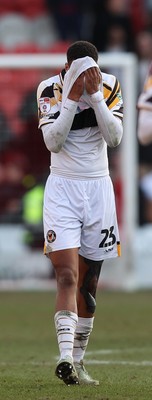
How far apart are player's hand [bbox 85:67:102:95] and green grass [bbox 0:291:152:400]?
1755 millimetres

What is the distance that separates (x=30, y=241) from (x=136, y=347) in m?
5.78

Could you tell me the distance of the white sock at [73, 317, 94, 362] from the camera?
7473 millimetres

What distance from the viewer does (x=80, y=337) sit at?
7504 millimetres

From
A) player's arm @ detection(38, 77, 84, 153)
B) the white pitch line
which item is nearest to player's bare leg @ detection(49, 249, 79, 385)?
player's arm @ detection(38, 77, 84, 153)

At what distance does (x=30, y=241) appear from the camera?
618 inches

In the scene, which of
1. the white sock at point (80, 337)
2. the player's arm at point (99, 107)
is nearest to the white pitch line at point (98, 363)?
the white sock at point (80, 337)

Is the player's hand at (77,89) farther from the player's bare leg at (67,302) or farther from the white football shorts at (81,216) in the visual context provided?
the player's bare leg at (67,302)

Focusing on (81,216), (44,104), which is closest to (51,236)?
(81,216)

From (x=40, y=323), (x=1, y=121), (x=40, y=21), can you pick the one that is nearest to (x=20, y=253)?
(x=1, y=121)

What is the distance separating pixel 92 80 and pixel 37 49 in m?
9.47

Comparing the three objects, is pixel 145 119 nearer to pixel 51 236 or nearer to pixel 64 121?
pixel 64 121

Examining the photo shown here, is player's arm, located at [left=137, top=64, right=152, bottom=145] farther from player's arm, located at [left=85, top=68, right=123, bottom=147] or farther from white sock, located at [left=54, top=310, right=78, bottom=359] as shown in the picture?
white sock, located at [left=54, top=310, right=78, bottom=359]

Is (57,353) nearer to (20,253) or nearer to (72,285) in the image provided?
(72,285)

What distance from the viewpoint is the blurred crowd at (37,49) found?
625 inches
